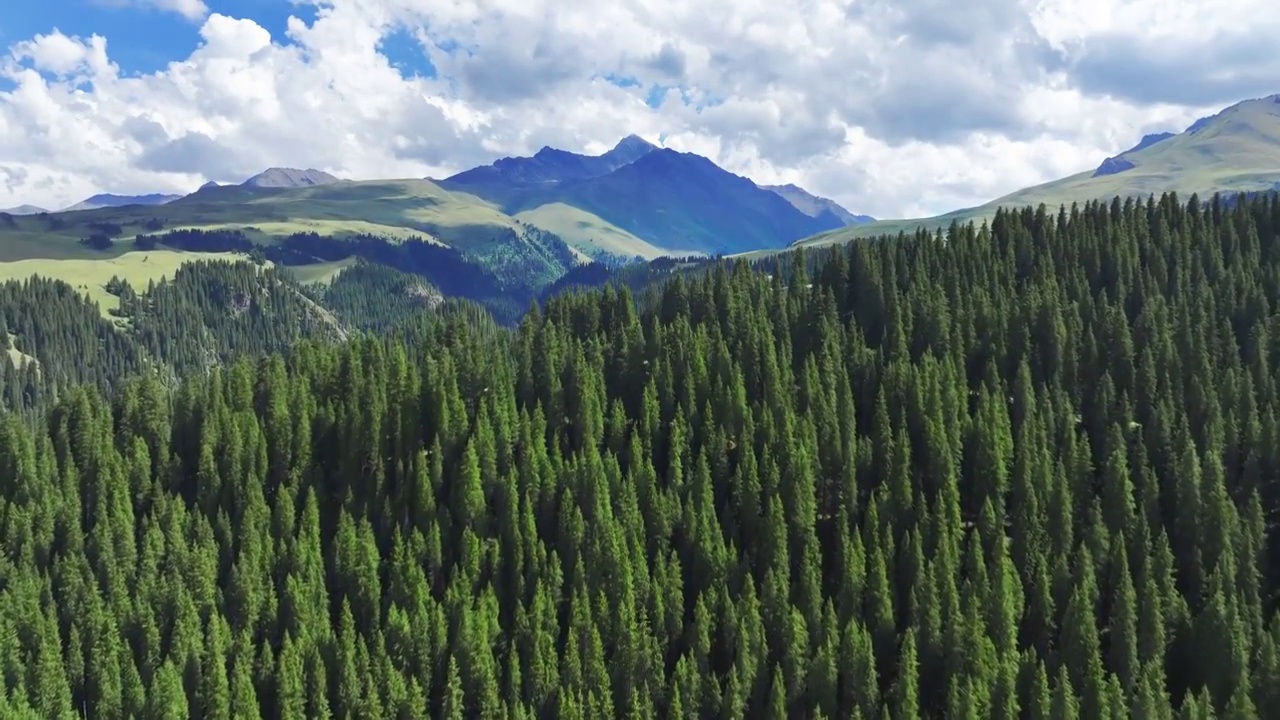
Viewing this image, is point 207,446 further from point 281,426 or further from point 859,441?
point 859,441

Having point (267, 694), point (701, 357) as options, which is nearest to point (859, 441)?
point (701, 357)

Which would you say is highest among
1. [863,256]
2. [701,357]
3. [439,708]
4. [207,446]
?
[863,256]

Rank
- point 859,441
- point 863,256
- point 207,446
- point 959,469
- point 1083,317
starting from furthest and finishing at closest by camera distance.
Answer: point 863,256
point 1083,317
point 207,446
point 859,441
point 959,469

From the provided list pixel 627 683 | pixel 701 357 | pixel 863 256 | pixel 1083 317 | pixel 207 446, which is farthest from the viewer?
pixel 863 256

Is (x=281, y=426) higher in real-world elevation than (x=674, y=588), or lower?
higher

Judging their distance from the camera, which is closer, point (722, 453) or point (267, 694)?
point (267, 694)

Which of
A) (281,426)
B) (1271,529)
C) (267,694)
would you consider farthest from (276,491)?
(1271,529)
